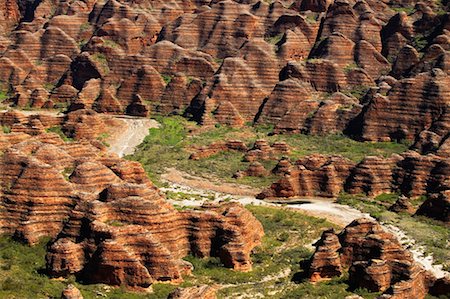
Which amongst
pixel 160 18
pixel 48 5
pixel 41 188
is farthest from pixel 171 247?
pixel 48 5

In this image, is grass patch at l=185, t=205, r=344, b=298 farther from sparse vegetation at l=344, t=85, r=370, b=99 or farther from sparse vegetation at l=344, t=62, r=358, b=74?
sparse vegetation at l=344, t=62, r=358, b=74

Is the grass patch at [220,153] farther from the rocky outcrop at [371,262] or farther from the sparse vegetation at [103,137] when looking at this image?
the rocky outcrop at [371,262]

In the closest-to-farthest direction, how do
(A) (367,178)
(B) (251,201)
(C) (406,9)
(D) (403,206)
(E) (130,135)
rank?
(D) (403,206)
(B) (251,201)
(A) (367,178)
(E) (130,135)
(C) (406,9)

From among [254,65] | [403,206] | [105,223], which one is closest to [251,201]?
[403,206]

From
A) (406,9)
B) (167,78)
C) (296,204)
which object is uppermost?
(406,9)

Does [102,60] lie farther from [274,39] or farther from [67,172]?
[67,172]
